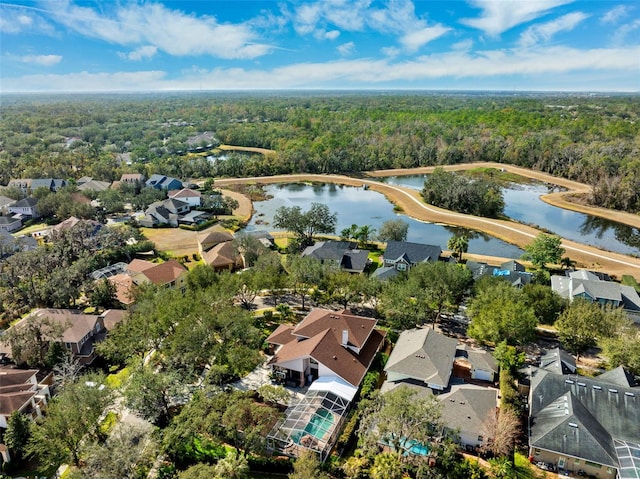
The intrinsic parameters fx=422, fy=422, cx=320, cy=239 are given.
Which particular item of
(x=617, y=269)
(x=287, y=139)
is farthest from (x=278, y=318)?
(x=287, y=139)

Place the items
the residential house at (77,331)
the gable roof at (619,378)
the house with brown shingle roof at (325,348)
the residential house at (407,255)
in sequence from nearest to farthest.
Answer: the gable roof at (619,378)
the house with brown shingle roof at (325,348)
the residential house at (77,331)
the residential house at (407,255)

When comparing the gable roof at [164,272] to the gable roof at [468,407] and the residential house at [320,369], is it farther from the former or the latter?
the gable roof at [468,407]

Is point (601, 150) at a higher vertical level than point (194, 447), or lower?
higher

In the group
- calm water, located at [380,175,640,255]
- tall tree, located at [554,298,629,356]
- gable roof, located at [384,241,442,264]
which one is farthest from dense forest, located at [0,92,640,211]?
tall tree, located at [554,298,629,356]

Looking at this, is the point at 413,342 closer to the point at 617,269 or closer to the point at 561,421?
the point at 561,421

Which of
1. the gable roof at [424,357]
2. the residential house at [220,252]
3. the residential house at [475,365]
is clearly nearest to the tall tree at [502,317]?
the residential house at [475,365]
